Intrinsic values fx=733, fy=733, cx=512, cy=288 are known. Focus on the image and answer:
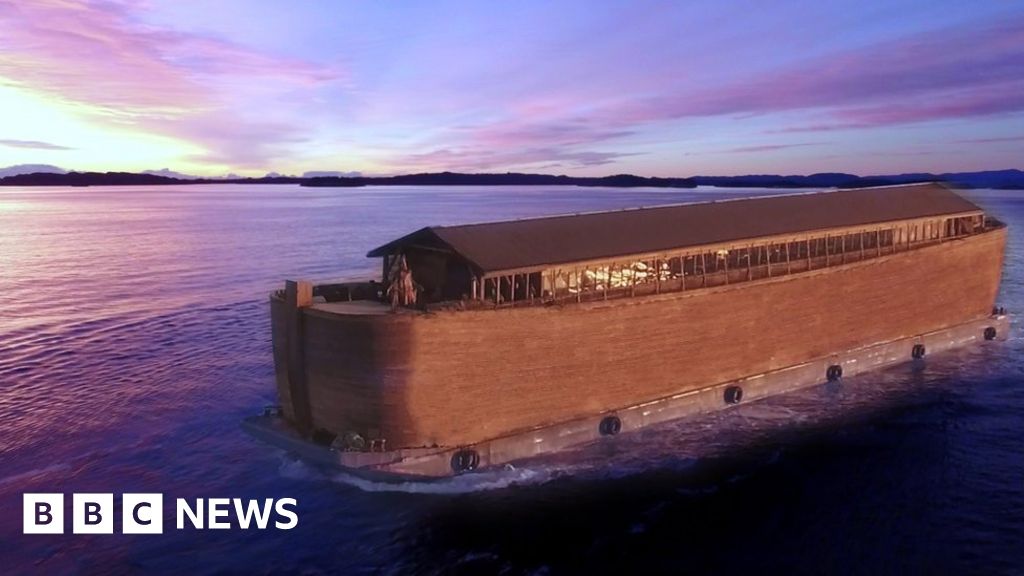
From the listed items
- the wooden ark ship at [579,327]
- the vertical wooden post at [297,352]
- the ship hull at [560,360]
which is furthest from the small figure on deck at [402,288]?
the vertical wooden post at [297,352]

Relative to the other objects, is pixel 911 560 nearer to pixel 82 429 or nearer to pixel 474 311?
pixel 474 311

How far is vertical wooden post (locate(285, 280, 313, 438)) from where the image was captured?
1232 inches

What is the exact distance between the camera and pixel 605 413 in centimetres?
3375

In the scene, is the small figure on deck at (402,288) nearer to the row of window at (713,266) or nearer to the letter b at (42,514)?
the row of window at (713,266)

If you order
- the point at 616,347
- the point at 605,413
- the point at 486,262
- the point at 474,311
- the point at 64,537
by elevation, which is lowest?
the point at 64,537

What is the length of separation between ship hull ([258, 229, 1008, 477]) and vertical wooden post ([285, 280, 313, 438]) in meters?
0.14

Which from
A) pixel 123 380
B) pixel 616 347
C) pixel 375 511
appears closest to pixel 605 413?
pixel 616 347

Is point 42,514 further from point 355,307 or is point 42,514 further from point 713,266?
point 713,266

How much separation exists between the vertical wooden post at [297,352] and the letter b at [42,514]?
9387 mm

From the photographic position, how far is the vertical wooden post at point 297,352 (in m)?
31.3

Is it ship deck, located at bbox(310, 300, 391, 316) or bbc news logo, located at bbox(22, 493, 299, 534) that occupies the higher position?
ship deck, located at bbox(310, 300, 391, 316)

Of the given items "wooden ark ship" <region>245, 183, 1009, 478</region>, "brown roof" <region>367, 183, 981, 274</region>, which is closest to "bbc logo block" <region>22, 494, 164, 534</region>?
"wooden ark ship" <region>245, 183, 1009, 478</region>

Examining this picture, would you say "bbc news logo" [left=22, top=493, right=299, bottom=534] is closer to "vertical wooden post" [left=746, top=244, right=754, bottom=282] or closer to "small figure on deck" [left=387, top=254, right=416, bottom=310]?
"small figure on deck" [left=387, top=254, right=416, bottom=310]

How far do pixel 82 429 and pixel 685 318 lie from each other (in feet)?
99.6
